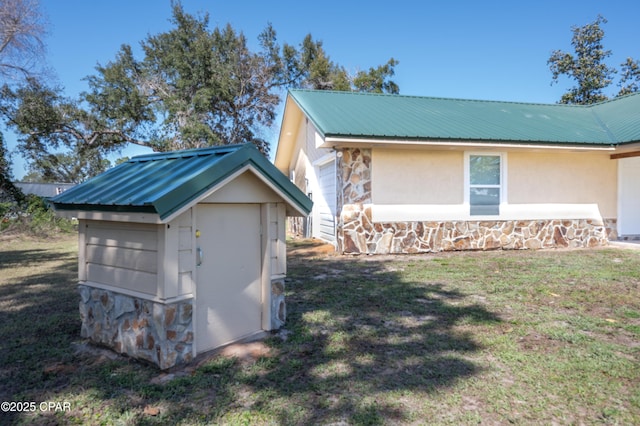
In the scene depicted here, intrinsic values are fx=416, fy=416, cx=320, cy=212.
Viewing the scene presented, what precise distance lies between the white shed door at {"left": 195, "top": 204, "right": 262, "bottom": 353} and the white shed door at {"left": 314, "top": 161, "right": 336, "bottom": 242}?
7.34 m

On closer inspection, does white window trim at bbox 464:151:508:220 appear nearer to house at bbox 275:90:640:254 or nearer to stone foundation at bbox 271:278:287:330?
house at bbox 275:90:640:254

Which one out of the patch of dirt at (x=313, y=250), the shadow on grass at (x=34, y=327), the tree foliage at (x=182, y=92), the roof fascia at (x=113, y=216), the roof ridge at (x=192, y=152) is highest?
the tree foliage at (x=182, y=92)

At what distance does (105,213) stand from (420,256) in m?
7.86

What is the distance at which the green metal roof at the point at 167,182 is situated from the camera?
11.1 feet

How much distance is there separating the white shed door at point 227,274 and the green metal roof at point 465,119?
562 cm

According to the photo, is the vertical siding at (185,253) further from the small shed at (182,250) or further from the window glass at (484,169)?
the window glass at (484,169)

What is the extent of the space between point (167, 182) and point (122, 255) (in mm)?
922

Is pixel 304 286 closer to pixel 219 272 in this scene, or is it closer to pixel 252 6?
pixel 219 272

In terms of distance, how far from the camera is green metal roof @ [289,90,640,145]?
1030 centimetres

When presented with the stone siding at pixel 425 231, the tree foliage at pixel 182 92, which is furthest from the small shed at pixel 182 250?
the tree foliage at pixel 182 92

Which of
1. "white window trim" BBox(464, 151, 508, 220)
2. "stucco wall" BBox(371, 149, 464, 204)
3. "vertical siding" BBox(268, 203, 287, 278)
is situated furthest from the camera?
"white window trim" BBox(464, 151, 508, 220)

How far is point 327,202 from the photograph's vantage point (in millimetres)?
12820

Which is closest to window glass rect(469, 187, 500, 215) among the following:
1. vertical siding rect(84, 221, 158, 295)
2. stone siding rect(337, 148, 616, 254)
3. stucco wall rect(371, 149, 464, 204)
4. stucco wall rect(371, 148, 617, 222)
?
stucco wall rect(371, 148, 617, 222)

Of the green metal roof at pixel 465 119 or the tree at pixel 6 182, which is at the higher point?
the green metal roof at pixel 465 119
